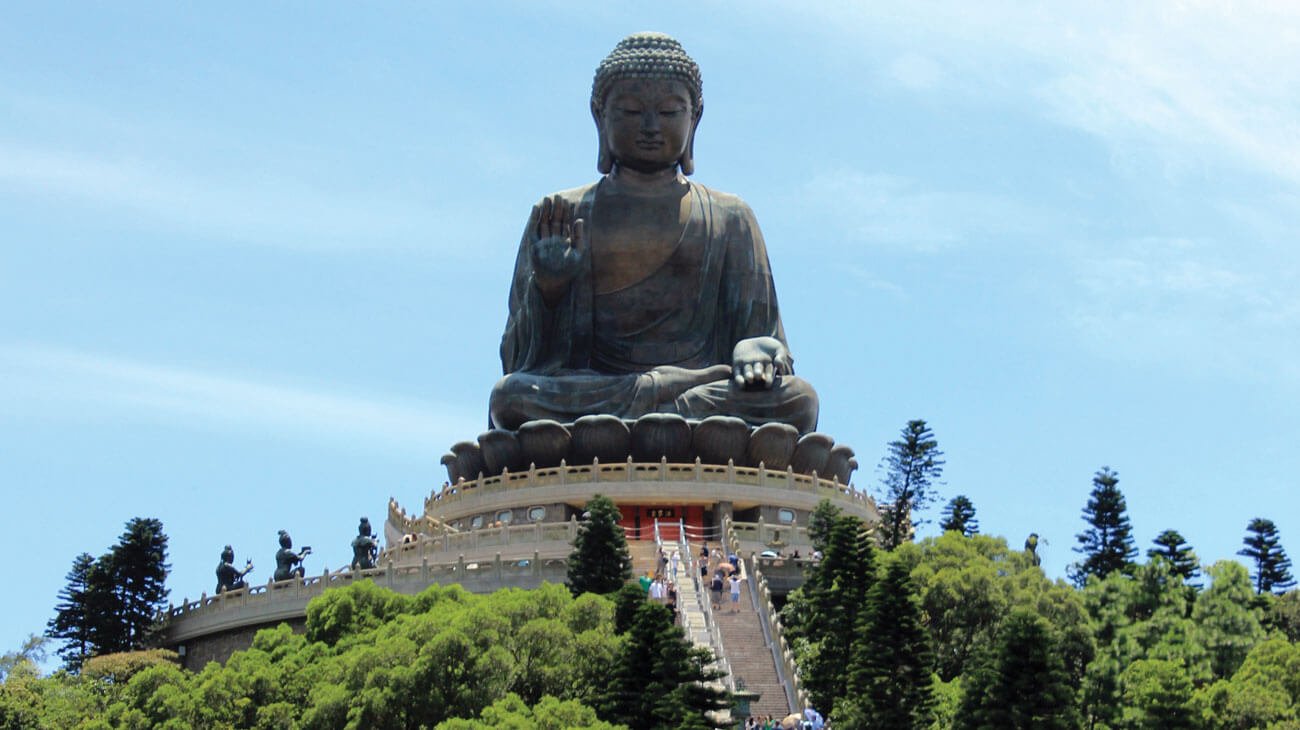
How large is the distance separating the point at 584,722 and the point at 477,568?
7.38 m

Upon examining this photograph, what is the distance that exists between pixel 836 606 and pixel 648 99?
15.3 metres

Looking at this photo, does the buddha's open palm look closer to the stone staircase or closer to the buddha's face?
the buddha's face

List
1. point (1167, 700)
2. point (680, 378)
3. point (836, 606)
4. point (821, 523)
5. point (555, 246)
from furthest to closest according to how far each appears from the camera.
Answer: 1. point (555, 246)
2. point (680, 378)
3. point (821, 523)
4. point (836, 606)
5. point (1167, 700)

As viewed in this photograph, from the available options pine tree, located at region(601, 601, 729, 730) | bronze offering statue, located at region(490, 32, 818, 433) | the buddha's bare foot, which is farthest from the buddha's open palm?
pine tree, located at region(601, 601, 729, 730)

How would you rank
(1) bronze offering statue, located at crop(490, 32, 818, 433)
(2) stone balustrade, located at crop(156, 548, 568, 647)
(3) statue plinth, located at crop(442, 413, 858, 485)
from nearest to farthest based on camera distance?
(2) stone balustrade, located at crop(156, 548, 568, 647)
(3) statue plinth, located at crop(442, 413, 858, 485)
(1) bronze offering statue, located at crop(490, 32, 818, 433)

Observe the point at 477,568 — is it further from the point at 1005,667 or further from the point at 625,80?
the point at 625,80

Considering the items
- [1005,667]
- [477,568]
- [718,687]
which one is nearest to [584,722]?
[718,687]

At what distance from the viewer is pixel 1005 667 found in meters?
19.7

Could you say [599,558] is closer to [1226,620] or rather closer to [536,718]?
[536,718]

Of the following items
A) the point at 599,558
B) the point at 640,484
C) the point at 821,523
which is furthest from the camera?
the point at 640,484

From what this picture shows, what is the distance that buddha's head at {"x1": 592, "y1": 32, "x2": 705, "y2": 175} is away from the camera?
36469 millimetres

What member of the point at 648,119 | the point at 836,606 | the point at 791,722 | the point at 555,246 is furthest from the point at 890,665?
the point at 648,119

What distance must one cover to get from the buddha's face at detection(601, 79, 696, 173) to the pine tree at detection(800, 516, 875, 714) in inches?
539

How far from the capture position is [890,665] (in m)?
21.0
